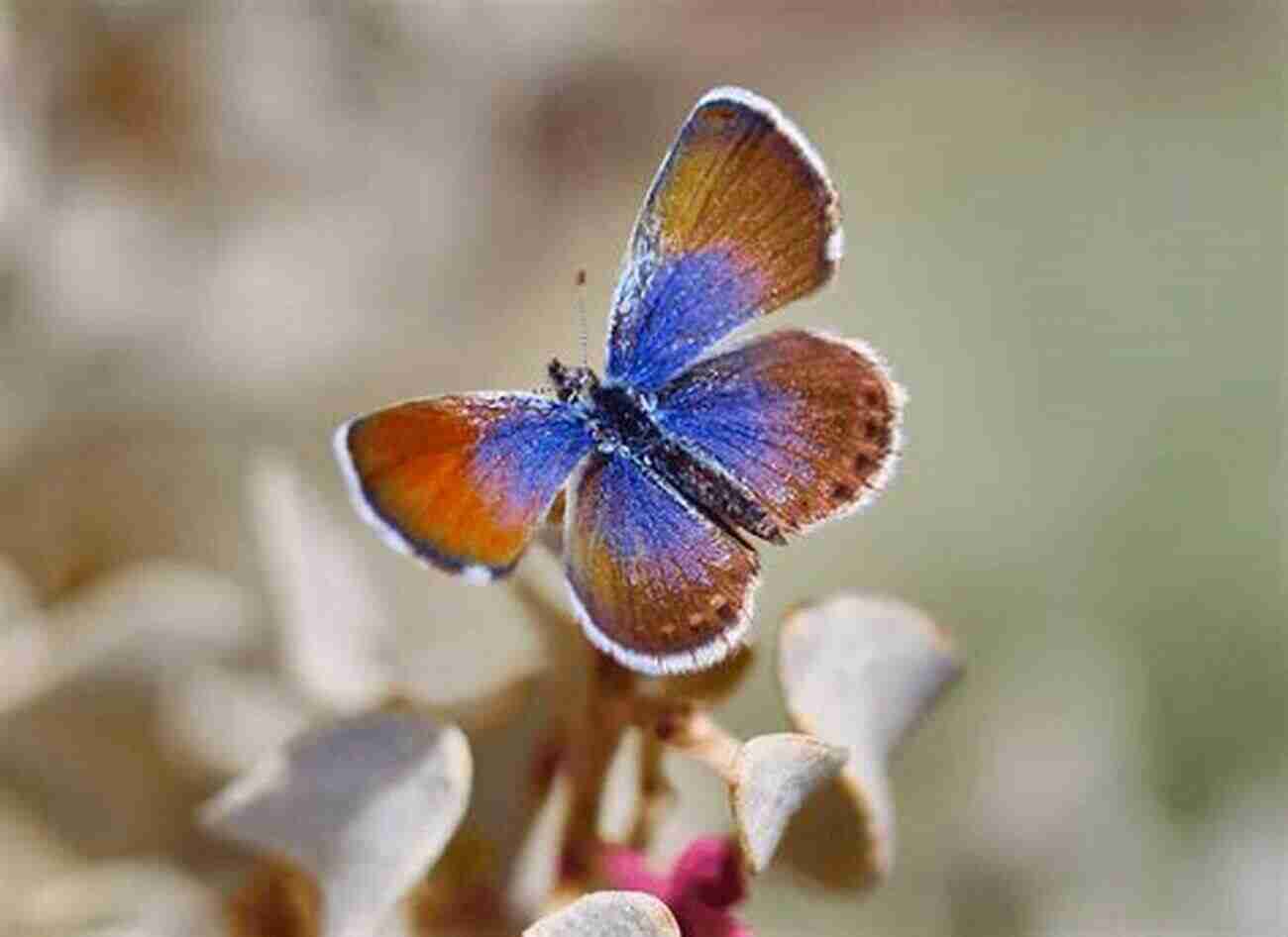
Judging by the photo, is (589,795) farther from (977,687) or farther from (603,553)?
(977,687)

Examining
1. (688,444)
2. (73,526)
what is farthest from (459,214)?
(688,444)

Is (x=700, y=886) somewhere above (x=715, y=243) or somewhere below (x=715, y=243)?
below

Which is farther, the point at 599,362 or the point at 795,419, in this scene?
the point at 599,362

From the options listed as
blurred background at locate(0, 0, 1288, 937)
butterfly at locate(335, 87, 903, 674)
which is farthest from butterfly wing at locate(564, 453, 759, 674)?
blurred background at locate(0, 0, 1288, 937)

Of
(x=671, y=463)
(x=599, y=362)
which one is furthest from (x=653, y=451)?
(x=599, y=362)

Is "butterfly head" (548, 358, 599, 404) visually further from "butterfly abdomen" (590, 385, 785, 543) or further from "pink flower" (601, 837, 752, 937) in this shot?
"pink flower" (601, 837, 752, 937)

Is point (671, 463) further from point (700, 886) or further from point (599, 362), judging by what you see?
point (599, 362)
